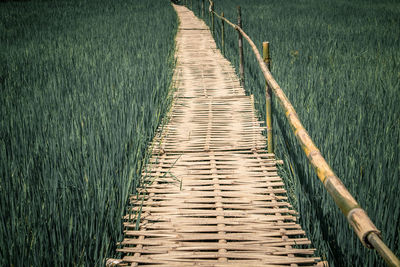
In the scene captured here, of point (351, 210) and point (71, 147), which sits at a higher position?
point (351, 210)

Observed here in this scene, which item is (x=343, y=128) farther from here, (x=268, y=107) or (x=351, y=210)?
(x=351, y=210)

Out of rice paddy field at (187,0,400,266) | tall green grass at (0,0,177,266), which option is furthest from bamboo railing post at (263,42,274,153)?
tall green grass at (0,0,177,266)

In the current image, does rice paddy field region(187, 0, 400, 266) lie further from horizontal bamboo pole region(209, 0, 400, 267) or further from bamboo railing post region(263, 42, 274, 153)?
horizontal bamboo pole region(209, 0, 400, 267)

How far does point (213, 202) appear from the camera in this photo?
186 cm

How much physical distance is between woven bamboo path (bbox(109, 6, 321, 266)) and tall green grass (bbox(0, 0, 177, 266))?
16cm

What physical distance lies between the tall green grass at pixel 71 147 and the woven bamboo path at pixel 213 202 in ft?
0.51

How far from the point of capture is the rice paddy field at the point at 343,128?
4.30ft

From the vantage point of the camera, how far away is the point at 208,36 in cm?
789

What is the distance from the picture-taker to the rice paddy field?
1311mm

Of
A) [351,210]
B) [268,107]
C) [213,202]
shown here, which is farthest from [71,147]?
[351,210]

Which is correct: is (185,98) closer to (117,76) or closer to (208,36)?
(117,76)

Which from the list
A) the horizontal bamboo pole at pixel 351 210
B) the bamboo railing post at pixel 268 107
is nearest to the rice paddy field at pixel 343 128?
the bamboo railing post at pixel 268 107

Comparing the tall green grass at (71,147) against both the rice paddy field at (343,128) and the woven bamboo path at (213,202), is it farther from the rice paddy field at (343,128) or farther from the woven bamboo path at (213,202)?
the rice paddy field at (343,128)

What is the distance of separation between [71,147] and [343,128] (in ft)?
5.34
